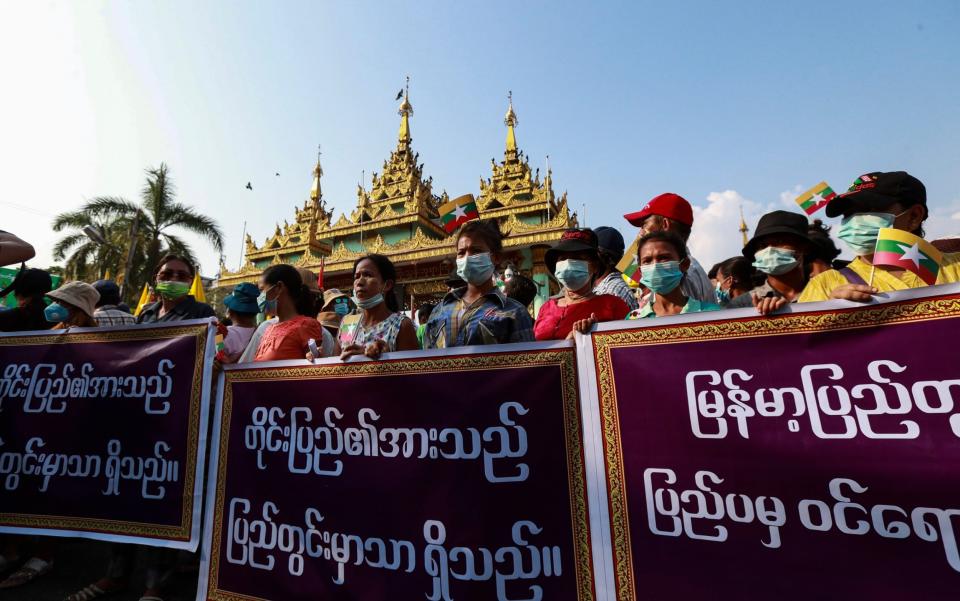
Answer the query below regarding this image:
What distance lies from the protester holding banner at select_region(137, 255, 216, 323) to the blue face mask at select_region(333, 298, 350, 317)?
6.49ft

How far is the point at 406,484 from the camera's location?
214 centimetres

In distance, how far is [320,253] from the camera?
27953 millimetres

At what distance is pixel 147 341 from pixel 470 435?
87.7 inches

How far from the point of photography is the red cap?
3.46 metres

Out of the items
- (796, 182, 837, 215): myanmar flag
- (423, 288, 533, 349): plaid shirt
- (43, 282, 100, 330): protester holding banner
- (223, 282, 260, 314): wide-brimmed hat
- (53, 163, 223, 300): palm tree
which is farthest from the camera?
(53, 163, 223, 300): palm tree

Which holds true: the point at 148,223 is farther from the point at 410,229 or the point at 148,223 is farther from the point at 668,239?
the point at 668,239

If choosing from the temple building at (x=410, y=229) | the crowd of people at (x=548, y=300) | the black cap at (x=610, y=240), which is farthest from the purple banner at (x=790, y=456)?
the temple building at (x=410, y=229)

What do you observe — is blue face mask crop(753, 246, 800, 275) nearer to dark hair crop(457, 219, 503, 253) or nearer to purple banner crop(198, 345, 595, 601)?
purple banner crop(198, 345, 595, 601)

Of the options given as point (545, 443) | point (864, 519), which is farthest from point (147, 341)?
point (864, 519)

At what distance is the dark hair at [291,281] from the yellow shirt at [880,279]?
10.2 ft

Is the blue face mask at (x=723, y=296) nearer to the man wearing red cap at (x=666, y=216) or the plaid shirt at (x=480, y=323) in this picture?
the man wearing red cap at (x=666, y=216)

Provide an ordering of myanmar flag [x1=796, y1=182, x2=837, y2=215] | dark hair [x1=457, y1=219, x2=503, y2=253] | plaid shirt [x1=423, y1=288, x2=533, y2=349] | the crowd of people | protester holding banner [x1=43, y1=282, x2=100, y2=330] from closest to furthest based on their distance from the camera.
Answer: the crowd of people, plaid shirt [x1=423, y1=288, x2=533, y2=349], dark hair [x1=457, y1=219, x2=503, y2=253], protester holding banner [x1=43, y1=282, x2=100, y2=330], myanmar flag [x1=796, y1=182, x2=837, y2=215]

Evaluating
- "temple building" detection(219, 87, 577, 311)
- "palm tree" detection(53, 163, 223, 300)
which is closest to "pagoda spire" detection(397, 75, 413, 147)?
"temple building" detection(219, 87, 577, 311)

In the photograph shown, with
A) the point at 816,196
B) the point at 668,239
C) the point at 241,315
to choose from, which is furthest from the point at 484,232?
the point at 816,196
